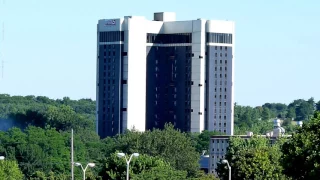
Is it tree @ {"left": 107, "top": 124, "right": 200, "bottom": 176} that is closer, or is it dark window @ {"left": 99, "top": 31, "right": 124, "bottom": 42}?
tree @ {"left": 107, "top": 124, "right": 200, "bottom": 176}

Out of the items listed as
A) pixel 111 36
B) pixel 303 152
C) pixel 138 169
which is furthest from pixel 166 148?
pixel 111 36

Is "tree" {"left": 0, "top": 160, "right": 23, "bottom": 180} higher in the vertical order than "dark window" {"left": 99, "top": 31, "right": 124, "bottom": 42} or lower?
lower

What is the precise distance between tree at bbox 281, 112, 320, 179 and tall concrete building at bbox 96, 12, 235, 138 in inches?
4431

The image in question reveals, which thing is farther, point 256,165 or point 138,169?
point 256,165

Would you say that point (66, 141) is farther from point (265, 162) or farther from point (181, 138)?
point (265, 162)

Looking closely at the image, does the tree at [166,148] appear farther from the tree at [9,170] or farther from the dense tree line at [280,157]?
the tree at [9,170]

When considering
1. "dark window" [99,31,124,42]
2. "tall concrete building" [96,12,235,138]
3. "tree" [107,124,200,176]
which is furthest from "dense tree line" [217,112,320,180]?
"dark window" [99,31,124,42]

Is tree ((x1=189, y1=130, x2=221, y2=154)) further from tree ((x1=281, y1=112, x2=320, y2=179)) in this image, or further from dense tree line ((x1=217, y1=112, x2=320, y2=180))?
tree ((x1=281, y1=112, x2=320, y2=179))

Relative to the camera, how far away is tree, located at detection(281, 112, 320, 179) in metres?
74.4

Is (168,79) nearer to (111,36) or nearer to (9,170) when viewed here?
(111,36)

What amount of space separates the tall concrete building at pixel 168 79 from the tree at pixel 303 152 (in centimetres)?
11254

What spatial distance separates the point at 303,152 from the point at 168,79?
12388 cm

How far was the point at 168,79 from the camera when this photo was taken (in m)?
200

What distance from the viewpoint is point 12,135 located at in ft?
537
